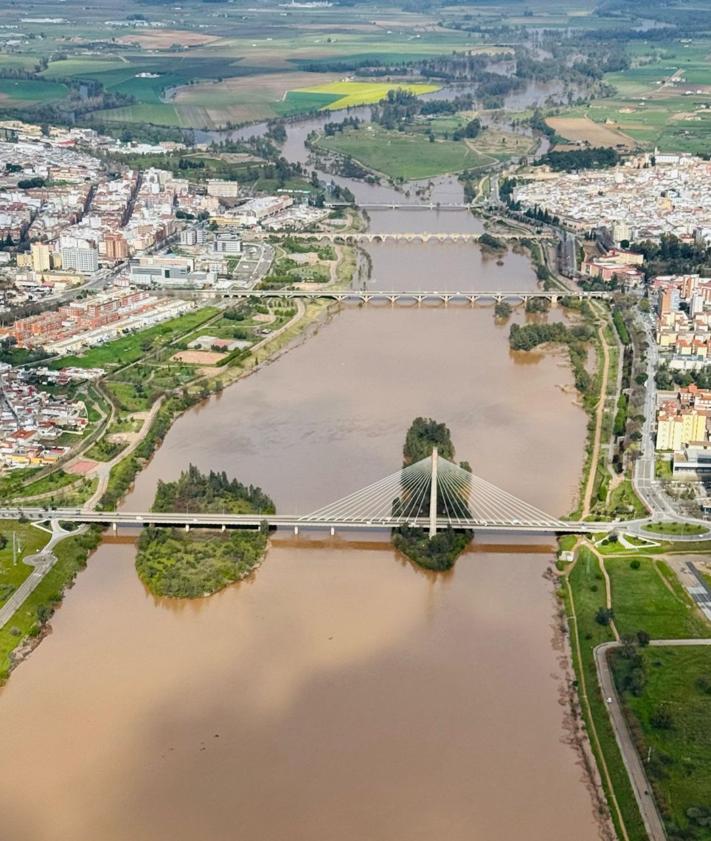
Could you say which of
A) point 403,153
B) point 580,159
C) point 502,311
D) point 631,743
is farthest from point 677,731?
point 403,153

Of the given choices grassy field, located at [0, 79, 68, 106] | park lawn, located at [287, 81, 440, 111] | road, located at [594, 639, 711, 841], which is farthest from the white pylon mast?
grassy field, located at [0, 79, 68, 106]

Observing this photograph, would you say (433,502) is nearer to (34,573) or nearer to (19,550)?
(34,573)

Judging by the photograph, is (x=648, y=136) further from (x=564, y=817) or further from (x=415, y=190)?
(x=564, y=817)

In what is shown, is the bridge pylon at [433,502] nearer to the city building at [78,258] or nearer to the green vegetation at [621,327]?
the green vegetation at [621,327]

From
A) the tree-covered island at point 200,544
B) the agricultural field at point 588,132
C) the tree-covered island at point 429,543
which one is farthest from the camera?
the agricultural field at point 588,132

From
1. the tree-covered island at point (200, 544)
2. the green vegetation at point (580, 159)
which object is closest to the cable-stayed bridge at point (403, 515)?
the tree-covered island at point (200, 544)

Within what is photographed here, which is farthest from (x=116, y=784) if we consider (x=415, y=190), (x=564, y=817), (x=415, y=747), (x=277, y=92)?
(x=277, y=92)

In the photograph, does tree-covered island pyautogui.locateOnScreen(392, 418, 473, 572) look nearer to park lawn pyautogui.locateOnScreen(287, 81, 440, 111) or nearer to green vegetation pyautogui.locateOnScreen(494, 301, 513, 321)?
green vegetation pyautogui.locateOnScreen(494, 301, 513, 321)
